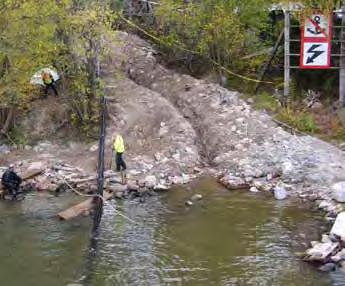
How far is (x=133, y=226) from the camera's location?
21062 millimetres

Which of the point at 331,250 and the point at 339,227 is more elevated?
the point at 339,227

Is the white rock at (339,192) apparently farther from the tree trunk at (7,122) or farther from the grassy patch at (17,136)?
the tree trunk at (7,122)

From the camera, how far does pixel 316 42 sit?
89.0 ft

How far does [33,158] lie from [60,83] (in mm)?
4092

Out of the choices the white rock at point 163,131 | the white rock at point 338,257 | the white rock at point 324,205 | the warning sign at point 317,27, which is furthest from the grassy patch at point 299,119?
the white rock at point 338,257

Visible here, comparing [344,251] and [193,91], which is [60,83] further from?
[344,251]

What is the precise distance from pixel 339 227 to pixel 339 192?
11.0 feet

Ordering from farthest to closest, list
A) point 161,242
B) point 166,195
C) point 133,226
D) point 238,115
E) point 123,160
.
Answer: point 238,115
point 123,160
point 166,195
point 133,226
point 161,242

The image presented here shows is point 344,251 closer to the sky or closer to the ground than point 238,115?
closer to the ground

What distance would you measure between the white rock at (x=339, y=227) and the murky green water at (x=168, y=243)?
3.02 feet

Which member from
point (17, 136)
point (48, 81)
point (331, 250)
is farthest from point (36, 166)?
point (331, 250)

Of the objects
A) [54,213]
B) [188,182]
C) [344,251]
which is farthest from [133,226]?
[344,251]

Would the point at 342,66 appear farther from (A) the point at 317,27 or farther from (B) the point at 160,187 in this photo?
(B) the point at 160,187

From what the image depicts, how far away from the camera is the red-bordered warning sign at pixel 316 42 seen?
26812 mm
